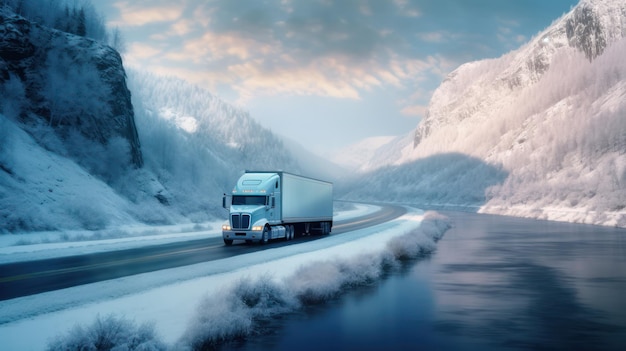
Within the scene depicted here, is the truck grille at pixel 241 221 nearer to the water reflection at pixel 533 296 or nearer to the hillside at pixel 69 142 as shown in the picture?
the water reflection at pixel 533 296

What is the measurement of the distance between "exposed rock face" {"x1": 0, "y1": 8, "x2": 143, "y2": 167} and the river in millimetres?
35047

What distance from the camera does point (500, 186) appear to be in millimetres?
92500

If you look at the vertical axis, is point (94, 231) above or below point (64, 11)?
below

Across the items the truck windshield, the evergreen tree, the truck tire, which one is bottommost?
the truck tire

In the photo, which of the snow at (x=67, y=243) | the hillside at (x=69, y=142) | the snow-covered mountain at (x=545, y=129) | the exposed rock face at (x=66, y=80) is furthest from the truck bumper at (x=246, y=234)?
the snow-covered mountain at (x=545, y=129)

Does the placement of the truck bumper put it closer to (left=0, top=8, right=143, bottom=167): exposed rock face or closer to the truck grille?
the truck grille

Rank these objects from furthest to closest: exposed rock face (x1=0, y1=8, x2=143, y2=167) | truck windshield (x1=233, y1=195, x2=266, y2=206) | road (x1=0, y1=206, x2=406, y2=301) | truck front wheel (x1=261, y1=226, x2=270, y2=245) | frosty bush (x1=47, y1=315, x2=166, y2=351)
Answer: exposed rock face (x1=0, y1=8, x2=143, y2=167) → truck windshield (x1=233, y1=195, x2=266, y2=206) → truck front wheel (x1=261, y1=226, x2=270, y2=245) → road (x1=0, y1=206, x2=406, y2=301) → frosty bush (x1=47, y1=315, x2=166, y2=351)

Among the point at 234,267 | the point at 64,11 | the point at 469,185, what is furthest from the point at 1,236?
the point at 469,185

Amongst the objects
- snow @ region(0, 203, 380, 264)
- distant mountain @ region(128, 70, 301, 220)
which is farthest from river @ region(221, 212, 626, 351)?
distant mountain @ region(128, 70, 301, 220)

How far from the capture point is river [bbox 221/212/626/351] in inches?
377

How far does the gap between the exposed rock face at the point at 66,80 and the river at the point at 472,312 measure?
115 ft

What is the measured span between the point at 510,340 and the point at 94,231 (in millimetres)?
30171

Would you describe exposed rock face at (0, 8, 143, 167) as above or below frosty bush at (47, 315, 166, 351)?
above

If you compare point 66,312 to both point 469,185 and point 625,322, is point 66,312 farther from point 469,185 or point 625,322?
point 469,185
